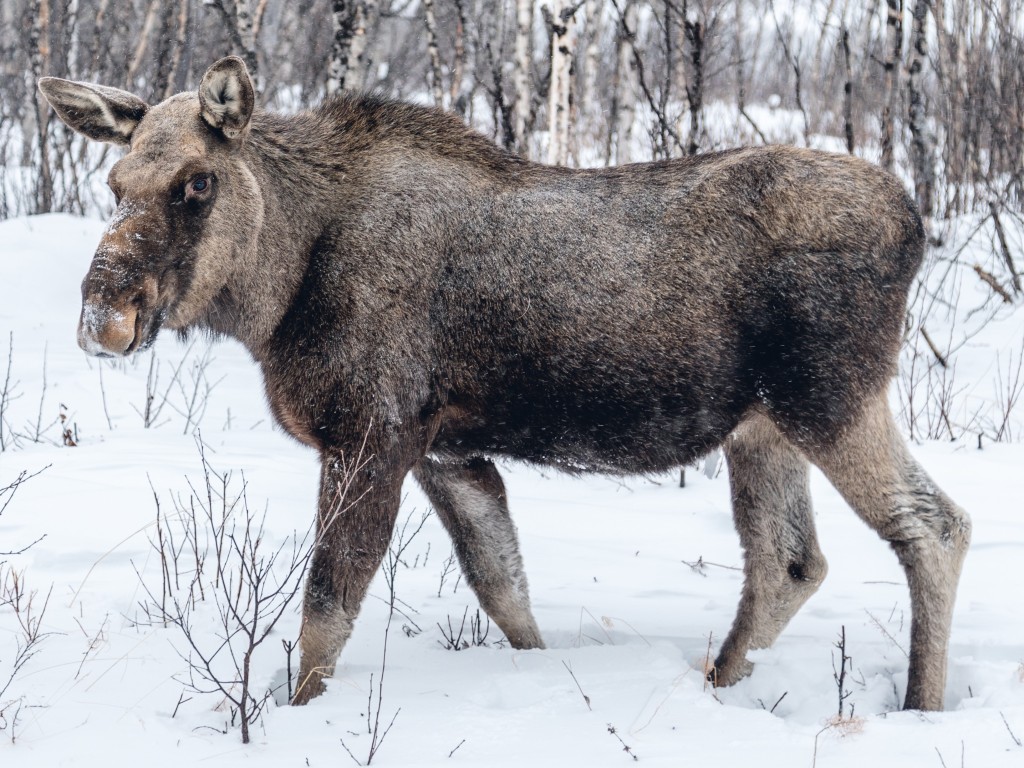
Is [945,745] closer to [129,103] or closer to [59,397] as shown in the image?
[129,103]

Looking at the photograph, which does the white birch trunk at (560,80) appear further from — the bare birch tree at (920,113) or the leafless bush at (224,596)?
the leafless bush at (224,596)

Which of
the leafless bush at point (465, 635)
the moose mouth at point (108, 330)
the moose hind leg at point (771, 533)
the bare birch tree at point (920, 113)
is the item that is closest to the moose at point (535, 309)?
the moose mouth at point (108, 330)

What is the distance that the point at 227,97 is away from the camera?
396 centimetres

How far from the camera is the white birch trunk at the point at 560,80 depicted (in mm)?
9227

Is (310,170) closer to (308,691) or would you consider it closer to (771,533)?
(308,691)

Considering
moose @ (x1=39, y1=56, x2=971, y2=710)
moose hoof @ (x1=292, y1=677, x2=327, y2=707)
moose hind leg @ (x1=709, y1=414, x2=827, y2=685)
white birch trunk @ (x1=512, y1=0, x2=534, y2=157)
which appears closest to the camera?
moose hoof @ (x1=292, y1=677, x2=327, y2=707)

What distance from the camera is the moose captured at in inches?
153

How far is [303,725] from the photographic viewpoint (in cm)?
352

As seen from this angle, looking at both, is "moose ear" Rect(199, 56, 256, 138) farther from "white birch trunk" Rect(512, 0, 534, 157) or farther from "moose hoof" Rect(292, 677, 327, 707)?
"white birch trunk" Rect(512, 0, 534, 157)

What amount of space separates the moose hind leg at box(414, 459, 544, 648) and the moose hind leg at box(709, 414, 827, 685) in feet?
3.01

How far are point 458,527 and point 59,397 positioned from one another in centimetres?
497

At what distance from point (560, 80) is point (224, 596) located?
6033 millimetres

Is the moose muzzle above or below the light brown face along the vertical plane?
below

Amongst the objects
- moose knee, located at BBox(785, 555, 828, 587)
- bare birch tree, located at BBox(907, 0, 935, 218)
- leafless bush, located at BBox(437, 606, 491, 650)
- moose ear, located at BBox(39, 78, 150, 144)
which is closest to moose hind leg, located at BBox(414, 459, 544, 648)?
leafless bush, located at BBox(437, 606, 491, 650)
